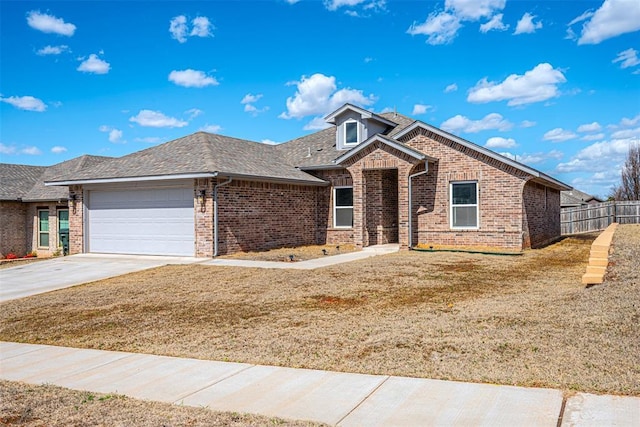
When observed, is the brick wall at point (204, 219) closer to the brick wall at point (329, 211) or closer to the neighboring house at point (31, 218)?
the brick wall at point (329, 211)

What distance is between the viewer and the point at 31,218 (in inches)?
1102

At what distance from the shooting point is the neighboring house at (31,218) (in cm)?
2664

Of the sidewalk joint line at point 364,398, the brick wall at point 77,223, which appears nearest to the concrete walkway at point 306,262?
the brick wall at point 77,223

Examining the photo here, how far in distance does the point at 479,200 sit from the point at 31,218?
22.6 m

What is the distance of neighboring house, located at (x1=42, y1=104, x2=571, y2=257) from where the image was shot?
60.2 ft

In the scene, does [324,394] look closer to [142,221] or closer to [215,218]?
[215,218]

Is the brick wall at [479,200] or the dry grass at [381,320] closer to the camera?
the dry grass at [381,320]

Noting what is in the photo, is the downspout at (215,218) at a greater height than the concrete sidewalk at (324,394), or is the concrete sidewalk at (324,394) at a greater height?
the downspout at (215,218)

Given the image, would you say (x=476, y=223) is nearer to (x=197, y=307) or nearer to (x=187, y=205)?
(x=187, y=205)

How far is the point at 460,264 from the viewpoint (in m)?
15.2

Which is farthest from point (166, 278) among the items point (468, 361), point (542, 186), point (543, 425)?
point (542, 186)

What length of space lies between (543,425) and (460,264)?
11149 millimetres

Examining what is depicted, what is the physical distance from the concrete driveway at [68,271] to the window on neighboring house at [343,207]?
6.86m

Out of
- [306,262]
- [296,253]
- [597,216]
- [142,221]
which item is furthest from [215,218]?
[597,216]
